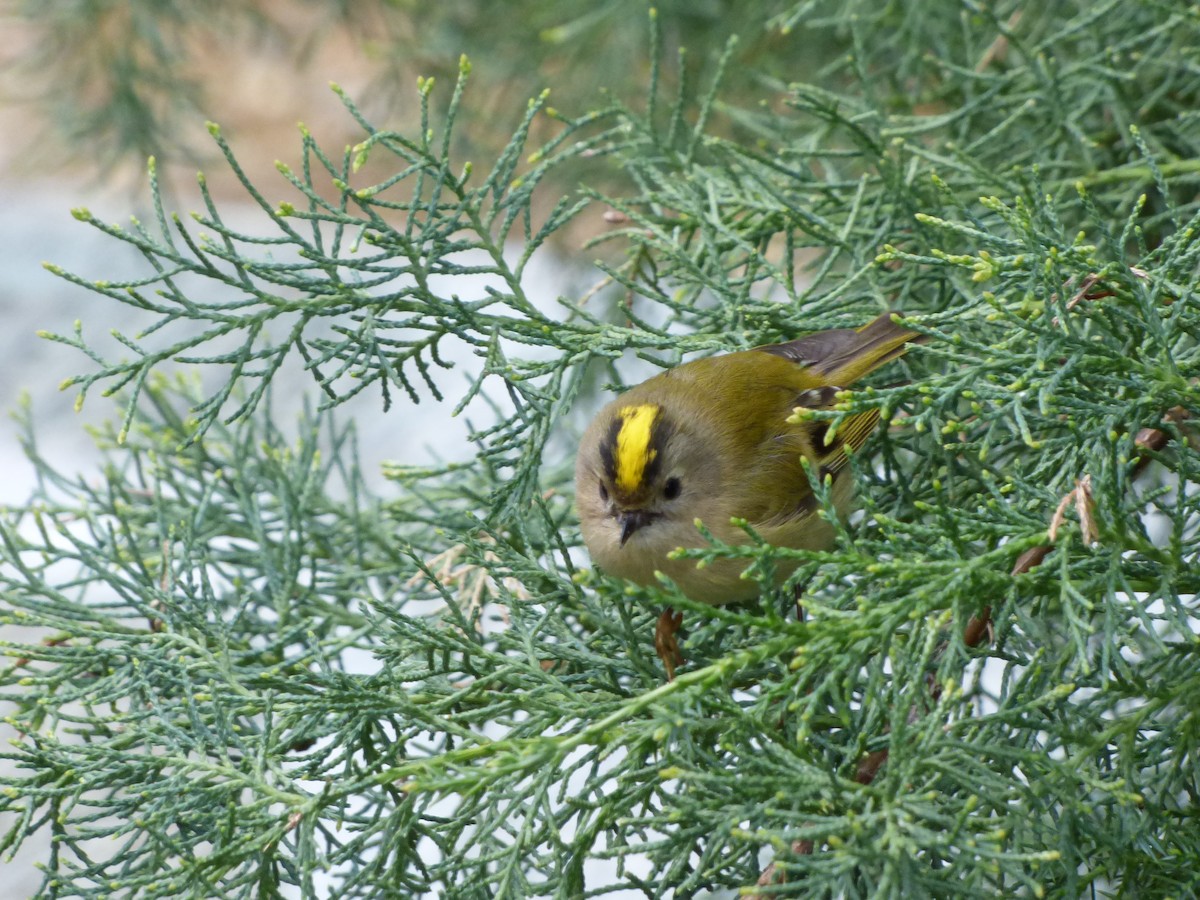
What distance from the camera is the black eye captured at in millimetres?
2162

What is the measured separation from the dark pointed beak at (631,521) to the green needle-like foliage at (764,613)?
22 centimetres

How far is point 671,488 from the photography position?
2.18m

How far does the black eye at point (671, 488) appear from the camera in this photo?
216 centimetres

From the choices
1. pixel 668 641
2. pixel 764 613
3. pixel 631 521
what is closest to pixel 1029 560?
pixel 764 613

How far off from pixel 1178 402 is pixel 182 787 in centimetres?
127

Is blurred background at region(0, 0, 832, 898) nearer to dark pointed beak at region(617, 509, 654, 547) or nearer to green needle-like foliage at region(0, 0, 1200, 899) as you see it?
green needle-like foliage at region(0, 0, 1200, 899)

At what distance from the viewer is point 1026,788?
1.30 m

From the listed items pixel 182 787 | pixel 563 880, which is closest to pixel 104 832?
pixel 182 787

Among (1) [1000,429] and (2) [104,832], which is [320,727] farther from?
(1) [1000,429]

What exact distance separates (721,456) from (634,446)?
21 cm

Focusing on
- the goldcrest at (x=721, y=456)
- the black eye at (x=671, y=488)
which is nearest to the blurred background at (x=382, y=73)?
the goldcrest at (x=721, y=456)

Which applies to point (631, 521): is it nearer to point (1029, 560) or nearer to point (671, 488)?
point (671, 488)

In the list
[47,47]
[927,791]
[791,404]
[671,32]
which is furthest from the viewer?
[47,47]

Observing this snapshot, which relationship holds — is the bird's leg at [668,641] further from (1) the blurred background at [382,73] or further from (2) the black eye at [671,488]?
(1) the blurred background at [382,73]
